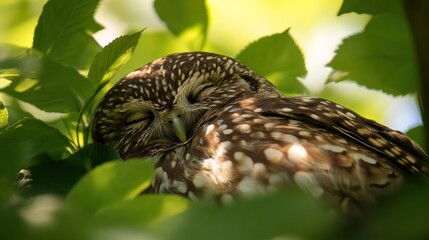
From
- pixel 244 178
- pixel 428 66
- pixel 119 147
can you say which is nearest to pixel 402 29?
pixel 244 178

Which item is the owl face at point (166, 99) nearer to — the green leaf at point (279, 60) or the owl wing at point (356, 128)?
the green leaf at point (279, 60)

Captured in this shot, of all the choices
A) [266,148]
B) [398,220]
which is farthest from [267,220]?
[266,148]

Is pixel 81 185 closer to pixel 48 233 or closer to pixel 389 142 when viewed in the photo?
pixel 48 233

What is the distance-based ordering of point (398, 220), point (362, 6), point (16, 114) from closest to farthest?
point (398, 220) < point (362, 6) < point (16, 114)

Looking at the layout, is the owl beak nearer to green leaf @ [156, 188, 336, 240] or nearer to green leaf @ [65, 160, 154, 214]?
green leaf @ [65, 160, 154, 214]

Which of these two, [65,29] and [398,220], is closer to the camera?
[398,220]

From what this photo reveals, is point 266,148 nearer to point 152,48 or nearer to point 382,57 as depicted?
point 382,57

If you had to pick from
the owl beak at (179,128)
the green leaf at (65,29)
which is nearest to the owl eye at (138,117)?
the owl beak at (179,128)

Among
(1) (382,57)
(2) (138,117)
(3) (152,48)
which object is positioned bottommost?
(2) (138,117)
